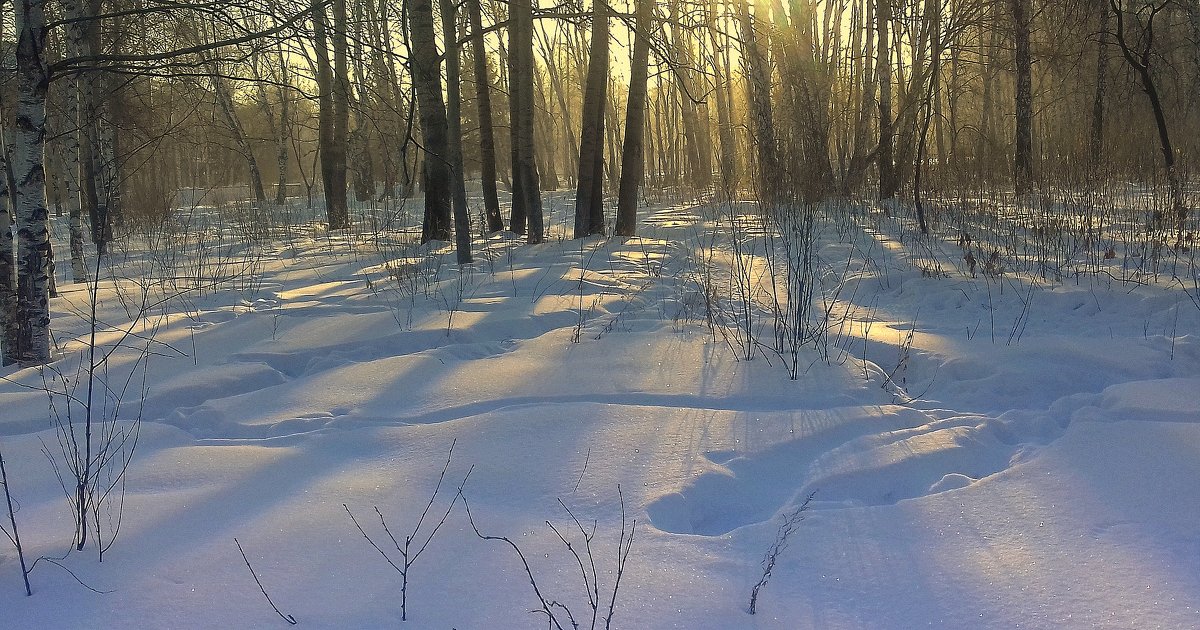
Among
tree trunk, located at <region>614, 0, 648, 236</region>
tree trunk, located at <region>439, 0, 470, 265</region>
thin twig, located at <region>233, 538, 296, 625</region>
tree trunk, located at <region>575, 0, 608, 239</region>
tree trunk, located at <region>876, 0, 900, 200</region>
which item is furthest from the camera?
tree trunk, located at <region>876, 0, 900, 200</region>

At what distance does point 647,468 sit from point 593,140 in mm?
6444

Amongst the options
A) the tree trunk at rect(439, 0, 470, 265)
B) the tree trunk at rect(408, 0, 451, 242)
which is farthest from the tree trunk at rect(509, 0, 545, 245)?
the tree trunk at rect(408, 0, 451, 242)

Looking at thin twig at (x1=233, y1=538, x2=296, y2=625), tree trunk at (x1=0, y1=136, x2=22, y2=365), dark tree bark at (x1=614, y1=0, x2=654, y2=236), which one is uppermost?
dark tree bark at (x1=614, y1=0, x2=654, y2=236)

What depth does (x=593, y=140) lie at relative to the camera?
27.5 feet

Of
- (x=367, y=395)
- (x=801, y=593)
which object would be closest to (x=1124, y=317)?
(x=801, y=593)

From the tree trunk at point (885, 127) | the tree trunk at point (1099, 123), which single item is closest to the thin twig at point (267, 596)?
the tree trunk at point (1099, 123)

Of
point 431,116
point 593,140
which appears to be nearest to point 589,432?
point 431,116

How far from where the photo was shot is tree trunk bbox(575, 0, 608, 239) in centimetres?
803

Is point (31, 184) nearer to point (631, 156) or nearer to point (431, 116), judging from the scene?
point (431, 116)

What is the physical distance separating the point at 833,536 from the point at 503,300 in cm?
337

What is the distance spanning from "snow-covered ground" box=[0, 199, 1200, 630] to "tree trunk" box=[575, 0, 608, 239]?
4048 mm

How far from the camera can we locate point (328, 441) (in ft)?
9.12

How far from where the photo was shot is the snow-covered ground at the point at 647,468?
5.68 ft

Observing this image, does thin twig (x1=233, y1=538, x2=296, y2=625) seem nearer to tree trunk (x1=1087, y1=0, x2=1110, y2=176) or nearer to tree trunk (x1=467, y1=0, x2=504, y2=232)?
tree trunk (x1=467, y1=0, x2=504, y2=232)
